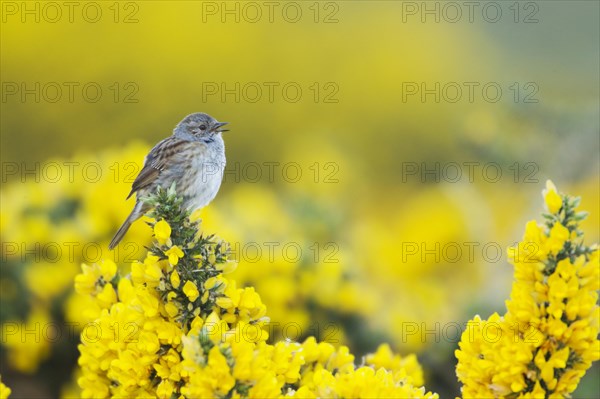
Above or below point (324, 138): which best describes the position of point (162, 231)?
below

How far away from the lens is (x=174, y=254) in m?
2.49

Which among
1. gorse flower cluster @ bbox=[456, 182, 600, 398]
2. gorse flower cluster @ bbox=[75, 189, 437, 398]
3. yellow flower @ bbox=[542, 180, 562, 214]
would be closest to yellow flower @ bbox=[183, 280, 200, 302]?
gorse flower cluster @ bbox=[75, 189, 437, 398]

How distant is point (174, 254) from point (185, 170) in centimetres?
180

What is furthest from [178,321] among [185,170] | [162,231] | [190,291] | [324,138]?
[324,138]

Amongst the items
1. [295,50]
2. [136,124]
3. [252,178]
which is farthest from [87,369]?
[295,50]

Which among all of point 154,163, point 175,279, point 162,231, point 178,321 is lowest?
point 178,321

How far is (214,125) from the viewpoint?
175 inches

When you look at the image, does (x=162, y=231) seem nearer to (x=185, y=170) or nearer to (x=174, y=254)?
(x=174, y=254)

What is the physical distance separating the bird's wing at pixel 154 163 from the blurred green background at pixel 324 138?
3.19ft

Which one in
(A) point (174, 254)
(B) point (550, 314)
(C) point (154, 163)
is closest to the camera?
(B) point (550, 314)

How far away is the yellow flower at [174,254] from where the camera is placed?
248 cm

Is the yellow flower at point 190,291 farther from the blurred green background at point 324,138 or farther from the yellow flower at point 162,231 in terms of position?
the blurred green background at point 324,138

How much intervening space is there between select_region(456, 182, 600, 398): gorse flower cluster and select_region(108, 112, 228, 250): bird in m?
2.13

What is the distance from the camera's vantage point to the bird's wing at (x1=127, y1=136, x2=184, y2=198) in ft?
13.8
